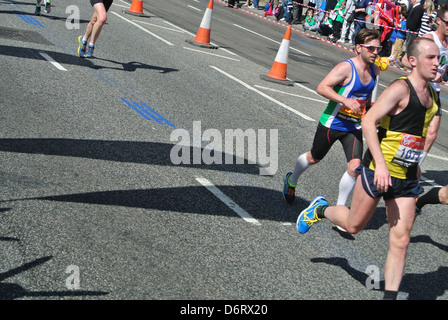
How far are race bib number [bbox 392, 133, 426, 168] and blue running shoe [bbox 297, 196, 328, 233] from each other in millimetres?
1115

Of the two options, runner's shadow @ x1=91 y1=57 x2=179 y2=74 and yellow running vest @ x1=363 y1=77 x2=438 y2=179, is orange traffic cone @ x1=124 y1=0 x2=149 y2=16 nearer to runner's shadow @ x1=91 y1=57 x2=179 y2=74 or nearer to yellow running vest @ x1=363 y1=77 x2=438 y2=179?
runner's shadow @ x1=91 y1=57 x2=179 y2=74

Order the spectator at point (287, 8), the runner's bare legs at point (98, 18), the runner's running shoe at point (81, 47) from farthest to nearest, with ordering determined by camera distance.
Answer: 1. the spectator at point (287, 8)
2. the runner's running shoe at point (81, 47)
3. the runner's bare legs at point (98, 18)

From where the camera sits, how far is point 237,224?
20.1 feet

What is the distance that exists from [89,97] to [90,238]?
4.90 metres

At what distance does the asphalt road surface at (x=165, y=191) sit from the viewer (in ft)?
16.0

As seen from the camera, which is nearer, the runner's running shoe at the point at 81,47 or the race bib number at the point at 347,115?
the race bib number at the point at 347,115

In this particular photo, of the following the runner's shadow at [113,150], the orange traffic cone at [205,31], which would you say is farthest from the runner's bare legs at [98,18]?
the orange traffic cone at [205,31]

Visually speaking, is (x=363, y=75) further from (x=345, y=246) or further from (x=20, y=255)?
(x=20, y=255)

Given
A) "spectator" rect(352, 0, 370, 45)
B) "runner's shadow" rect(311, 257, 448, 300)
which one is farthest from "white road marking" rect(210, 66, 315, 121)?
"spectator" rect(352, 0, 370, 45)

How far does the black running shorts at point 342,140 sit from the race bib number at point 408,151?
65.9 inches

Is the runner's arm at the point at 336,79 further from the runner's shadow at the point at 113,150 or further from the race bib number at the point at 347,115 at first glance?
the runner's shadow at the point at 113,150

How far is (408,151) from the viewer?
4875 millimetres

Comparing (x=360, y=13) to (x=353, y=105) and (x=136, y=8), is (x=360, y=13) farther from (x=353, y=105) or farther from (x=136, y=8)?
(x=353, y=105)

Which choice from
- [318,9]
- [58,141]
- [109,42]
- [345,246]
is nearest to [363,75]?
[345,246]
